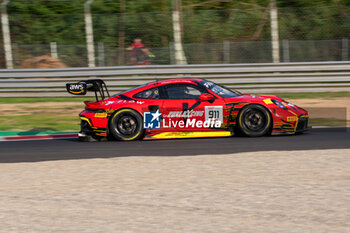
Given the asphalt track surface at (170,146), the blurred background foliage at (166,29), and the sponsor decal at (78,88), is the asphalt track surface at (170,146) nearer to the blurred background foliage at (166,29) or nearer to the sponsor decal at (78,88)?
the sponsor decal at (78,88)

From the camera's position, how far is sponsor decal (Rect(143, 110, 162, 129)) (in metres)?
9.30

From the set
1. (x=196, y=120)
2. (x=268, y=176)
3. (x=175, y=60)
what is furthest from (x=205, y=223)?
(x=175, y=60)

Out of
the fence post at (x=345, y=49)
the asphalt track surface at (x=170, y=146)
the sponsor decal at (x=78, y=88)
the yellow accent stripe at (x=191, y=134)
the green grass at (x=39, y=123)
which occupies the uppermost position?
the fence post at (x=345, y=49)

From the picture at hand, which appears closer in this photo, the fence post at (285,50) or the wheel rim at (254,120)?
the wheel rim at (254,120)

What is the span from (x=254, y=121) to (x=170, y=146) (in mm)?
1520

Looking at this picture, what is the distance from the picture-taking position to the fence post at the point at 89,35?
15.5 m

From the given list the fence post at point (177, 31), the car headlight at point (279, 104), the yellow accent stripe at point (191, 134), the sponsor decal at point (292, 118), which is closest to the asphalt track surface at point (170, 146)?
the yellow accent stripe at point (191, 134)

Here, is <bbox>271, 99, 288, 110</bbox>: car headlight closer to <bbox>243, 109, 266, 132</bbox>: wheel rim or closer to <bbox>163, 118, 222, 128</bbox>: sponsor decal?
<bbox>243, 109, 266, 132</bbox>: wheel rim

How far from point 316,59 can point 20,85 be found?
891cm

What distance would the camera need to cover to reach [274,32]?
15.1 m

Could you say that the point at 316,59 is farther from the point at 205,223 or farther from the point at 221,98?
the point at 205,223

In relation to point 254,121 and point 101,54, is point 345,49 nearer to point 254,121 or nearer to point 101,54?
point 101,54

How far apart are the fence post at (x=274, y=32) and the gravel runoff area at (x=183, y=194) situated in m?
7.69

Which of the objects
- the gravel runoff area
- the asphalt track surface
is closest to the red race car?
the asphalt track surface
